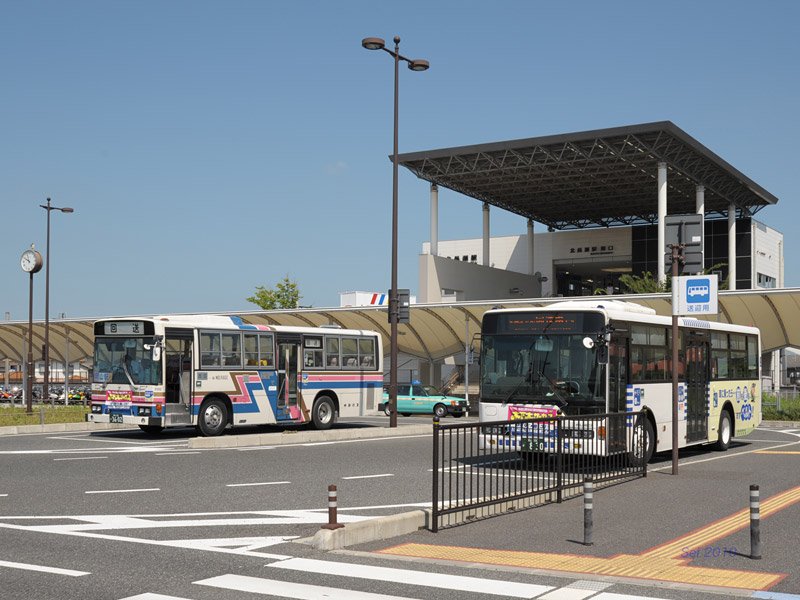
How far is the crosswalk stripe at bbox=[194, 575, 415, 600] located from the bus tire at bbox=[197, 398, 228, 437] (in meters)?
17.3

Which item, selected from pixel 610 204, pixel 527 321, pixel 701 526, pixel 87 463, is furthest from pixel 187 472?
pixel 610 204

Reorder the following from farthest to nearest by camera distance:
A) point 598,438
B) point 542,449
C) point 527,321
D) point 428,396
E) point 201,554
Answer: point 428,396
point 527,321
point 598,438
point 542,449
point 201,554

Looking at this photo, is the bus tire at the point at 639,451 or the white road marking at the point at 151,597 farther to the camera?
the bus tire at the point at 639,451

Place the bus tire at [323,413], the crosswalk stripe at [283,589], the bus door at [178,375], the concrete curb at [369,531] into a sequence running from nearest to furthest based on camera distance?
the crosswalk stripe at [283,589] < the concrete curb at [369,531] < the bus door at [178,375] < the bus tire at [323,413]

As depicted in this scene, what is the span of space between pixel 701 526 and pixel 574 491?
9.63 ft

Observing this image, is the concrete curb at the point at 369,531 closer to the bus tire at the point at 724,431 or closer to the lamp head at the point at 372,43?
the bus tire at the point at 724,431

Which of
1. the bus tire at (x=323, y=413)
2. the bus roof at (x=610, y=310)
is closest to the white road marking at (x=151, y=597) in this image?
the bus roof at (x=610, y=310)

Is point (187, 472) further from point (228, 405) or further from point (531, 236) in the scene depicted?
point (531, 236)

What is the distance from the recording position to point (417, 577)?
27.2 ft

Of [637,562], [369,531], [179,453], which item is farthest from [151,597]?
[179,453]

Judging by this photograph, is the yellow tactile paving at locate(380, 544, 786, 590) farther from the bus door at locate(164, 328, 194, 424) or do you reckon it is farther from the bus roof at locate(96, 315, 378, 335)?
the bus roof at locate(96, 315, 378, 335)

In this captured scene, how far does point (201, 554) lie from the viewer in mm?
9297

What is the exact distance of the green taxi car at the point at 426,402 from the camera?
45.0 m

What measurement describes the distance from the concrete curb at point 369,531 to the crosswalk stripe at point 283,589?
138 centimetres
